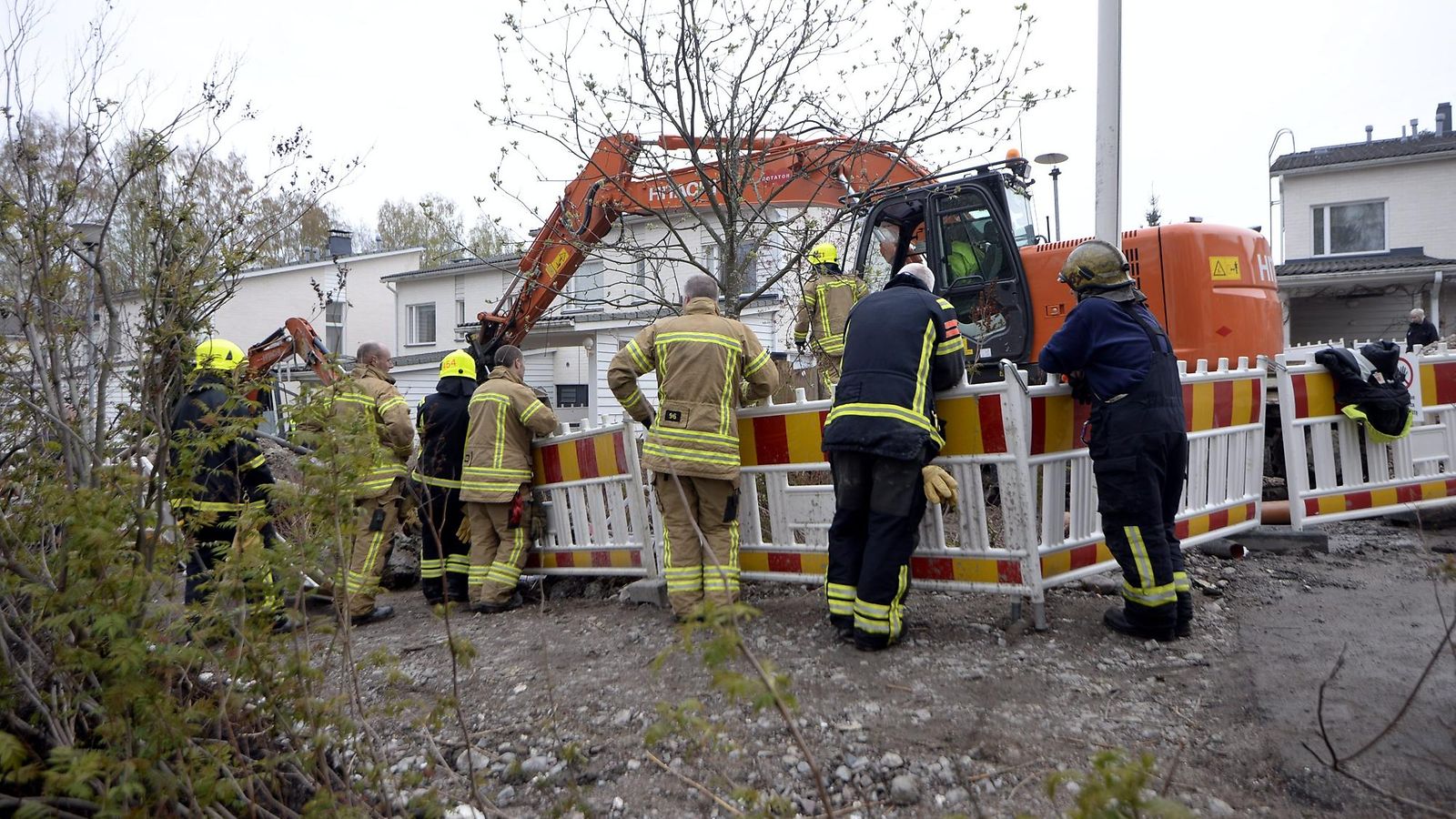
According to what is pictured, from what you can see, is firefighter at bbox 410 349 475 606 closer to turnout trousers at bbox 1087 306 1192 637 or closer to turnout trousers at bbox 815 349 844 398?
turnout trousers at bbox 815 349 844 398

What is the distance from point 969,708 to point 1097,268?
7.33ft

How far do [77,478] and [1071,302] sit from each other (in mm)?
6358

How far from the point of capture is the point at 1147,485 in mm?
4309

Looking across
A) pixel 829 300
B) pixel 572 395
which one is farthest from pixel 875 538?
pixel 572 395

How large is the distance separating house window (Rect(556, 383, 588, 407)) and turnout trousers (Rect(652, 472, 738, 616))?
16205 mm

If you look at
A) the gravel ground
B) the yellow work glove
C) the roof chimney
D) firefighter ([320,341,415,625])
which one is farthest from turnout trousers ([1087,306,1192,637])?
the roof chimney

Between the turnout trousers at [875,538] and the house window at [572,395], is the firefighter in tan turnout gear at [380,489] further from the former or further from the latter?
the house window at [572,395]

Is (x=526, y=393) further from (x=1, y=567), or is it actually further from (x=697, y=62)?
(x=1, y=567)

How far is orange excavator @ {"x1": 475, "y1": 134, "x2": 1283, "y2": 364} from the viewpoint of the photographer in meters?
7.11

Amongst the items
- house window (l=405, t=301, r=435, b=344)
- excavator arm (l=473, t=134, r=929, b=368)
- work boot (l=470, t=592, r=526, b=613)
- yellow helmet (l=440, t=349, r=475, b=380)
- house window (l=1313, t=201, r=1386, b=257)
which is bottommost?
work boot (l=470, t=592, r=526, b=613)

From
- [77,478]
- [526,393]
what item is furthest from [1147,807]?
[526,393]

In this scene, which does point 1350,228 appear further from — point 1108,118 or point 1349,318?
point 1108,118

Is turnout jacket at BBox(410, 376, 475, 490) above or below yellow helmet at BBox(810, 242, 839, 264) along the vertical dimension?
below

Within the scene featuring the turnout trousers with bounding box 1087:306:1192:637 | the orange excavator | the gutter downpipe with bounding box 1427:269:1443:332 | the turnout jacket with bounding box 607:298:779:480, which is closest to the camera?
the turnout trousers with bounding box 1087:306:1192:637
